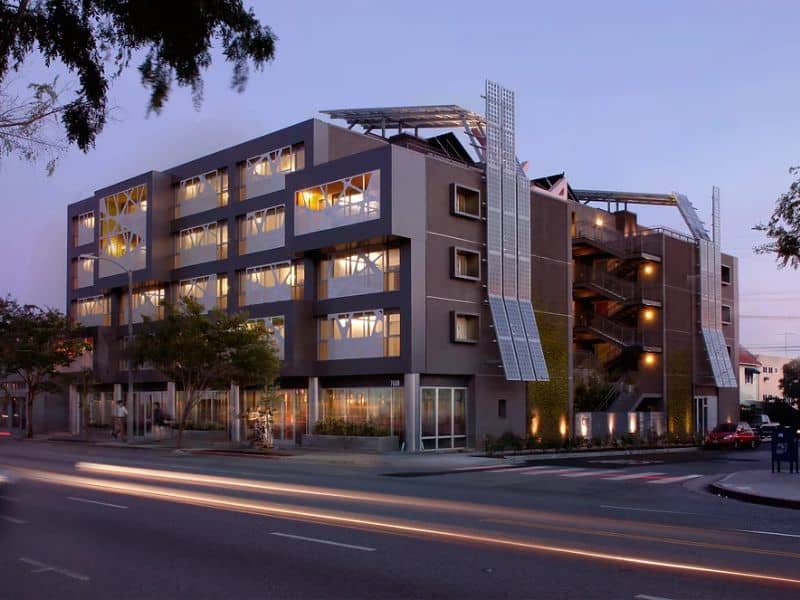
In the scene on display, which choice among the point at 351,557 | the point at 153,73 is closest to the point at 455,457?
the point at 351,557

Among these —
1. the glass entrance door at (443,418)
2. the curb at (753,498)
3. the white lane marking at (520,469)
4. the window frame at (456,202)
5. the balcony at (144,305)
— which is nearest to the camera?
the curb at (753,498)

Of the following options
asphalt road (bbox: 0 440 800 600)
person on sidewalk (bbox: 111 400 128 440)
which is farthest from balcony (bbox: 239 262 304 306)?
asphalt road (bbox: 0 440 800 600)

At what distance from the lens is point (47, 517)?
1459cm

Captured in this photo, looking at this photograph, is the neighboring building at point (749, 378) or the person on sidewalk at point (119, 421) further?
the neighboring building at point (749, 378)

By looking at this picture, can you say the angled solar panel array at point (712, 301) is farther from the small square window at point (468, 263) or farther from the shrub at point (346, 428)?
the shrub at point (346, 428)

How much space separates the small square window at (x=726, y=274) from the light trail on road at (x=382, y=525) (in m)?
49.1

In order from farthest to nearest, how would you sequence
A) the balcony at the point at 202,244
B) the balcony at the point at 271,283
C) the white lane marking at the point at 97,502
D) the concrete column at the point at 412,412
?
the balcony at the point at 202,244, the balcony at the point at 271,283, the concrete column at the point at 412,412, the white lane marking at the point at 97,502

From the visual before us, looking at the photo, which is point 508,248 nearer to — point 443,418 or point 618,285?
point 443,418

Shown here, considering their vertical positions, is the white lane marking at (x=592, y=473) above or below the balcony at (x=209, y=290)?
below

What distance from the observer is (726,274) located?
6112 cm

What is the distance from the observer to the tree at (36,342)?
49.8 m

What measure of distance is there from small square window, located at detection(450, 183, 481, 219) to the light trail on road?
22.3 meters

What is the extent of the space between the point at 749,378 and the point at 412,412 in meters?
62.0

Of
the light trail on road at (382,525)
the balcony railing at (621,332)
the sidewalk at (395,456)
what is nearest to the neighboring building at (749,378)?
the balcony railing at (621,332)
